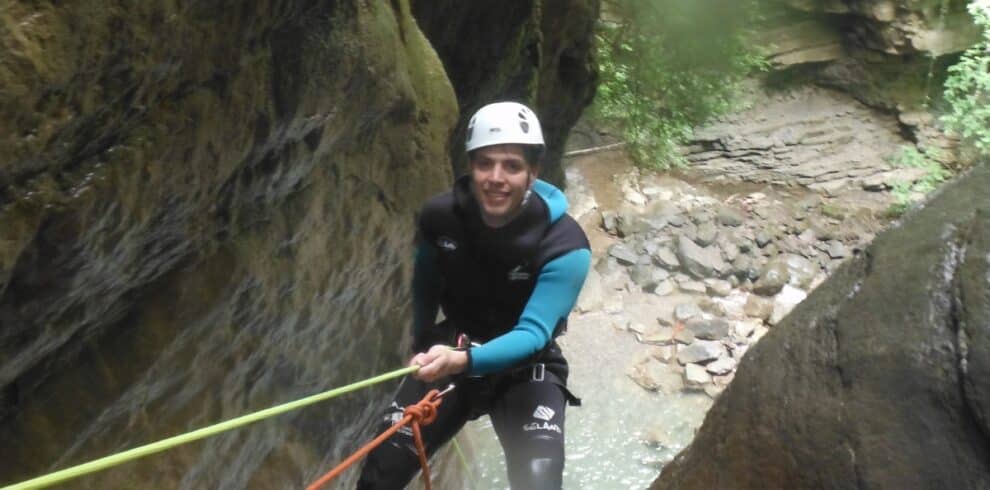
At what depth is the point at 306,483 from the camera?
392cm

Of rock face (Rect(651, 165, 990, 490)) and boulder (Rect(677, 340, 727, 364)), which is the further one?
boulder (Rect(677, 340, 727, 364))

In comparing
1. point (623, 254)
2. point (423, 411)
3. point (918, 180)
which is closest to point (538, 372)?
point (423, 411)

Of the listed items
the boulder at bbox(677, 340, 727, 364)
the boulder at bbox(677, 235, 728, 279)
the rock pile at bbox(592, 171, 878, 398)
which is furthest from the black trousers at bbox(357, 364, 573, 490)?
the boulder at bbox(677, 235, 728, 279)

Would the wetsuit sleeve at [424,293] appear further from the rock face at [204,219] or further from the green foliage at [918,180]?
the green foliage at [918,180]

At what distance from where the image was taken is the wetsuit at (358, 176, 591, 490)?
238 centimetres

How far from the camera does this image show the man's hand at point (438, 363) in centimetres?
219

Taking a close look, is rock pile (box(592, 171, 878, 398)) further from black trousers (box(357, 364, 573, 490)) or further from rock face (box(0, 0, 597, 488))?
black trousers (box(357, 364, 573, 490))

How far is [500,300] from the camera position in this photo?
258 cm

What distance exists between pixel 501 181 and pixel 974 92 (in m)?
11.1

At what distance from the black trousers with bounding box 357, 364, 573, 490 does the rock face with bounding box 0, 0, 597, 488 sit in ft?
2.42

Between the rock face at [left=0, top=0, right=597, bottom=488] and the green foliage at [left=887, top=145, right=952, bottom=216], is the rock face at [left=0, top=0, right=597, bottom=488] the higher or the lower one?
the higher one

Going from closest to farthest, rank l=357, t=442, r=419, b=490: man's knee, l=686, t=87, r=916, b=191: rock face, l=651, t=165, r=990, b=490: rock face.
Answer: l=651, t=165, r=990, b=490: rock face → l=357, t=442, r=419, b=490: man's knee → l=686, t=87, r=916, b=191: rock face

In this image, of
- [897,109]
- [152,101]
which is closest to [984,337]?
[152,101]

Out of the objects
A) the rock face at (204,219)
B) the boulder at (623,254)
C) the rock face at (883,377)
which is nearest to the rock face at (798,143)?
the boulder at (623,254)
